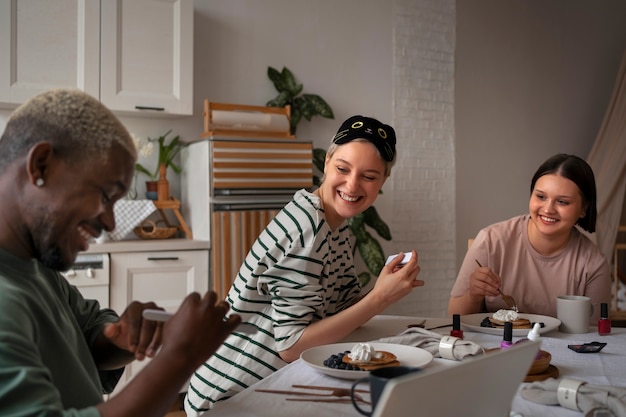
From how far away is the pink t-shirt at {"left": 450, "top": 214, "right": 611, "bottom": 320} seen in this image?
2.21 meters

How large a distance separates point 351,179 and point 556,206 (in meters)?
0.93

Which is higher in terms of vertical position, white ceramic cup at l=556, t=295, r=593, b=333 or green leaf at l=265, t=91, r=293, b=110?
green leaf at l=265, t=91, r=293, b=110

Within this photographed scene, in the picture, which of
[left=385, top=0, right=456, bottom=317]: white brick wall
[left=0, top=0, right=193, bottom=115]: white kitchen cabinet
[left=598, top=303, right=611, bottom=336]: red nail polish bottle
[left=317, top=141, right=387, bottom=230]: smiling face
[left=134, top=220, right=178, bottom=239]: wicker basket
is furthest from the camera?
[left=385, top=0, right=456, bottom=317]: white brick wall

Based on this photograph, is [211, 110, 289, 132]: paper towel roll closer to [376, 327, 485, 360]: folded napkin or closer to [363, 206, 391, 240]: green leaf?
[363, 206, 391, 240]: green leaf

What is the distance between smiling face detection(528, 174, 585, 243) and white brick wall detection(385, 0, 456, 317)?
2400 mm

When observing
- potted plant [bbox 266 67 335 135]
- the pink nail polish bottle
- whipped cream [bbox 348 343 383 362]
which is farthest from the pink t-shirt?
potted plant [bbox 266 67 335 135]

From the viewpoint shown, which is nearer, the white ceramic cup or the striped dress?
the striped dress

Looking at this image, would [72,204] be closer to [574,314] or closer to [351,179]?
[351,179]

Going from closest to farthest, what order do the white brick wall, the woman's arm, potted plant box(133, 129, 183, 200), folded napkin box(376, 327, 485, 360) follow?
1. folded napkin box(376, 327, 485, 360)
2. the woman's arm
3. potted plant box(133, 129, 183, 200)
4. the white brick wall

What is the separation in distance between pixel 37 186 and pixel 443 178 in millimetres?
4271

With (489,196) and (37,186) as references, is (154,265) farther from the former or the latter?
(489,196)

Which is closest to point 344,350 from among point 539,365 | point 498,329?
point 539,365

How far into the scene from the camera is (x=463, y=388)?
2.83 ft

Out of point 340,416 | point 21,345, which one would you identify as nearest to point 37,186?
point 21,345
